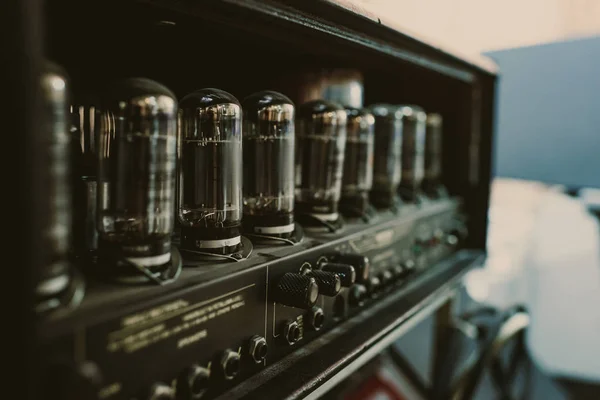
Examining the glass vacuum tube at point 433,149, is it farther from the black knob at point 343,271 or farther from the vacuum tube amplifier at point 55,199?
the vacuum tube amplifier at point 55,199

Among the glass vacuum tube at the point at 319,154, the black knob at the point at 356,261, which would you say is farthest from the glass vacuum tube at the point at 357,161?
the black knob at the point at 356,261

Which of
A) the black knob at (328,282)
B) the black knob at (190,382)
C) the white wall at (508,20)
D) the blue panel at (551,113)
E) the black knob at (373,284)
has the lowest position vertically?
the black knob at (190,382)

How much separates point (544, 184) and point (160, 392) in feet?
6.19

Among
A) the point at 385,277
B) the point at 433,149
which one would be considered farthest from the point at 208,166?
the point at 433,149

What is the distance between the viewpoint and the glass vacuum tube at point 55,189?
1.36 ft

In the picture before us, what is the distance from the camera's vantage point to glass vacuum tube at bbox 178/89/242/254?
700 mm

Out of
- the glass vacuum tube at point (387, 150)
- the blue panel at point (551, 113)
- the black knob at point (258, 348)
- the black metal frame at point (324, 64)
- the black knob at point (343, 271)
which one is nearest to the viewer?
the black metal frame at point (324, 64)

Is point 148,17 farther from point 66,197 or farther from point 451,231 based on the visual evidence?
point 451,231

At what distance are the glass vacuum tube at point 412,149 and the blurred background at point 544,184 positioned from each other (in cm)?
41

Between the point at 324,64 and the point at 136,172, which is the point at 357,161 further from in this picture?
the point at 136,172

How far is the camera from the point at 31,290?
36cm

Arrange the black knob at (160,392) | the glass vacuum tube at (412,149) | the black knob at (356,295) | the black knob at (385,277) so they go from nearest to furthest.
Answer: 1. the black knob at (160,392)
2. the black knob at (356,295)
3. the black knob at (385,277)
4. the glass vacuum tube at (412,149)

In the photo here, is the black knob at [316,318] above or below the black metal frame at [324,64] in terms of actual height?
below

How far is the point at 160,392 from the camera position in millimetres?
519
